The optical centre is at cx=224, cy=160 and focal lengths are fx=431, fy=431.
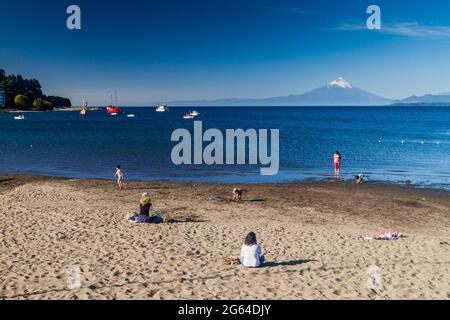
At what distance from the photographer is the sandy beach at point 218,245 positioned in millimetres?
10922

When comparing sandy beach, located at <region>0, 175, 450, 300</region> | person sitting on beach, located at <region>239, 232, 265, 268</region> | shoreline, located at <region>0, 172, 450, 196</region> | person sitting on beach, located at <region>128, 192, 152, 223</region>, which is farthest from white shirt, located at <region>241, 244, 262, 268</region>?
shoreline, located at <region>0, 172, 450, 196</region>

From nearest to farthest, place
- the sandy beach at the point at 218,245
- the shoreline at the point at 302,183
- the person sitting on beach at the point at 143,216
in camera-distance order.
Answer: the sandy beach at the point at 218,245 → the person sitting on beach at the point at 143,216 → the shoreline at the point at 302,183

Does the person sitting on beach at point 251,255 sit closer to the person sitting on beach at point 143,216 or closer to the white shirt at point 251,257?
the white shirt at point 251,257

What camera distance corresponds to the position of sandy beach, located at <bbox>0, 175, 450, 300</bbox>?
10.9 m

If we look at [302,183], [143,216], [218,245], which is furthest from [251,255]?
[302,183]

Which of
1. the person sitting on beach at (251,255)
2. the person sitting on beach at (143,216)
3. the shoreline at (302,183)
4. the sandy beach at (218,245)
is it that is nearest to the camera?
the sandy beach at (218,245)

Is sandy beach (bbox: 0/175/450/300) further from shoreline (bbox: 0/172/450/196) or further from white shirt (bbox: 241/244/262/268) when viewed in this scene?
shoreline (bbox: 0/172/450/196)

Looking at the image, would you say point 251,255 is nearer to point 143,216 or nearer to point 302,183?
point 143,216

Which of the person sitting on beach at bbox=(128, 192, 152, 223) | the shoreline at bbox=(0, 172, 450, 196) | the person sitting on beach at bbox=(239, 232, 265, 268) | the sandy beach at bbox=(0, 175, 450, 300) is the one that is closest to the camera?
the sandy beach at bbox=(0, 175, 450, 300)

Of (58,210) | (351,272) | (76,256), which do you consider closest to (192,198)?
(58,210)

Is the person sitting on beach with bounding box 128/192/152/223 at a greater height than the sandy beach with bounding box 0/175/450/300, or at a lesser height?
greater

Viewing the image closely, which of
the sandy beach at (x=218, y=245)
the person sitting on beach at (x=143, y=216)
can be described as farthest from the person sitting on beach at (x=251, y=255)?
the person sitting on beach at (x=143, y=216)

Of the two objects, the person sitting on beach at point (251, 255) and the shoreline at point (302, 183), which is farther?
the shoreline at point (302, 183)
